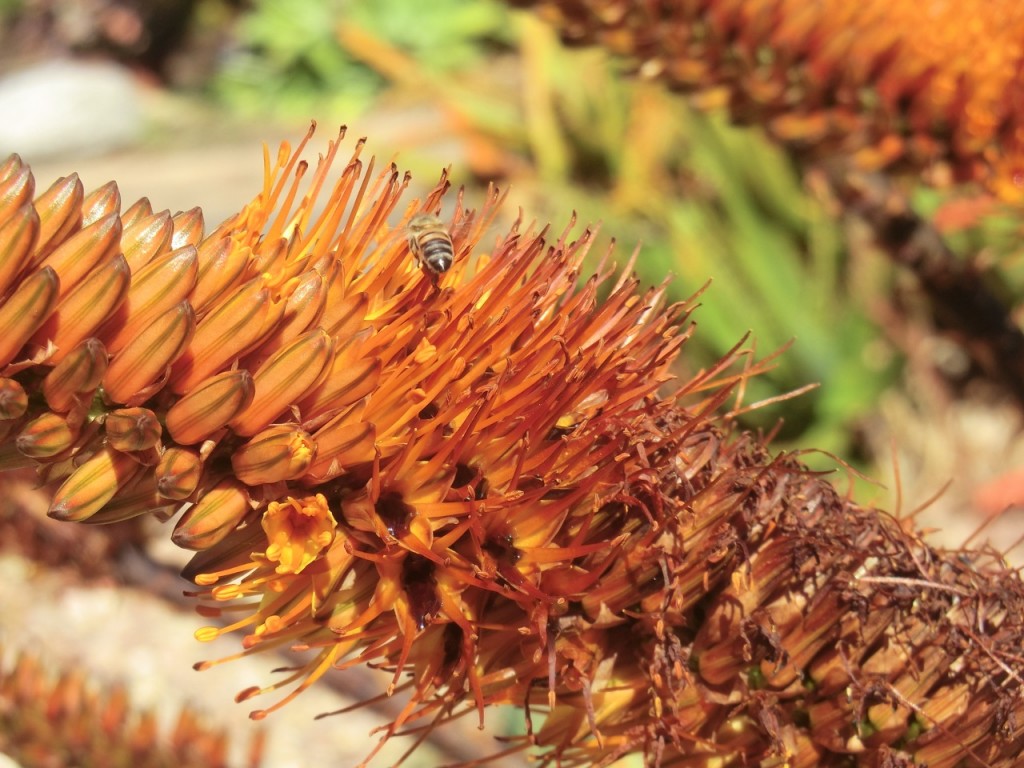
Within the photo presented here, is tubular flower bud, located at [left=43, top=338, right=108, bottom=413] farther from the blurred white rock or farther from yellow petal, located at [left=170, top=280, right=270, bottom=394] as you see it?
the blurred white rock

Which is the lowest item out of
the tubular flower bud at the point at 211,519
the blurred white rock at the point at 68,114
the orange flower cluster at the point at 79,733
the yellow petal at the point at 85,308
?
the blurred white rock at the point at 68,114

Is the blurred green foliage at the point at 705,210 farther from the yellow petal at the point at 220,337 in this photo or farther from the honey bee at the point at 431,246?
the yellow petal at the point at 220,337

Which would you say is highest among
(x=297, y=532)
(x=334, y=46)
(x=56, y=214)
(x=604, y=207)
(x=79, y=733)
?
(x=56, y=214)

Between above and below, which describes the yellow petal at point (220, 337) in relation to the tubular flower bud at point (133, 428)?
above

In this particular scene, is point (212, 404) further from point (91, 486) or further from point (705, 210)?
point (705, 210)

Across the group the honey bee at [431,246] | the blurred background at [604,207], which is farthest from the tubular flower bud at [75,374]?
the blurred background at [604,207]

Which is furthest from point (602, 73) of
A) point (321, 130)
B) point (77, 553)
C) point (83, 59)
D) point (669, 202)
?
point (83, 59)

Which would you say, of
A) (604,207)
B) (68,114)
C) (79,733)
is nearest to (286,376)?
(79,733)
